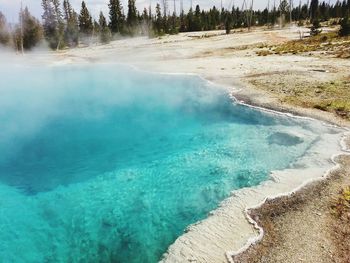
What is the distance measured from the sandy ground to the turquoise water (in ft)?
3.62

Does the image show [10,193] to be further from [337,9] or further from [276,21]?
[337,9]

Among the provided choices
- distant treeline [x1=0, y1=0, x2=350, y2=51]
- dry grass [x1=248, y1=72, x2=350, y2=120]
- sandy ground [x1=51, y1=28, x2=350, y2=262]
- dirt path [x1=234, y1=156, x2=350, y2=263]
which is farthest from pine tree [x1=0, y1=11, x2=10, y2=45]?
dirt path [x1=234, y1=156, x2=350, y2=263]

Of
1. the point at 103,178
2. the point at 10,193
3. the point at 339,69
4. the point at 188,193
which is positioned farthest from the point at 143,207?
the point at 339,69

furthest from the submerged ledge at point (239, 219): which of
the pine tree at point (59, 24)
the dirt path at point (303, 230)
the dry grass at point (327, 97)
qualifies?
the pine tree at point (59, 24)

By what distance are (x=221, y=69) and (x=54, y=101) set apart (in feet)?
51.0

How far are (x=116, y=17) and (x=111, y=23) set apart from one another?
200cm

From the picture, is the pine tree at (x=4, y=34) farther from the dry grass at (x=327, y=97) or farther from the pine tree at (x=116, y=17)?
the dry grass at (x=327, y=97)

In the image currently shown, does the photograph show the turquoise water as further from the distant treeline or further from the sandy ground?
the distant treeline

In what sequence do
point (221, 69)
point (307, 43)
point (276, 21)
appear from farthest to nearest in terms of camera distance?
point (276, 21) < point (307, 43) < point (221, 69)

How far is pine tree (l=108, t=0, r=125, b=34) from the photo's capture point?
88500 mm

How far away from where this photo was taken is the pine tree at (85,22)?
277 feet

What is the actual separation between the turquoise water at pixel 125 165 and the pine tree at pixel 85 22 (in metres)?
60.4

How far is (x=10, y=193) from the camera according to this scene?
1388 cm

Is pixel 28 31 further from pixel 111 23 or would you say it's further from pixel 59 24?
pixel 111 23
